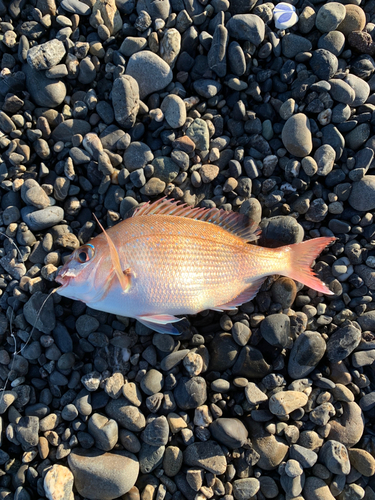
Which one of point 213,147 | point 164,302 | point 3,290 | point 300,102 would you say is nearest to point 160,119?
point 213,147

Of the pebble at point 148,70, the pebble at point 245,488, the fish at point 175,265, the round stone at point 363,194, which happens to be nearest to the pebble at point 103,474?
the pebble at point 245,488

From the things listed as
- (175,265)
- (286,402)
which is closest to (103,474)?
(286,402)

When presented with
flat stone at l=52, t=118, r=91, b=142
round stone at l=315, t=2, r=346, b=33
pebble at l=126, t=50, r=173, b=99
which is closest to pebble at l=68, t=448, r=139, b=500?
flat stone at l=52, t=118, r=91, b=142

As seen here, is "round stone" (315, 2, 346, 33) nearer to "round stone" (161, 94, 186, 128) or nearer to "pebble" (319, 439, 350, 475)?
"round stone" (161, 94, 186, 128)

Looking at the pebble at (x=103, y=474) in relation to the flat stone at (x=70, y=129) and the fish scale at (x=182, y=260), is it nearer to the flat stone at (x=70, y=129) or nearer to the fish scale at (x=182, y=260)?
the fish scale at (x=182, y=260)

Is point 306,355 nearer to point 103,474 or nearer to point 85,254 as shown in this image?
point 103,474
